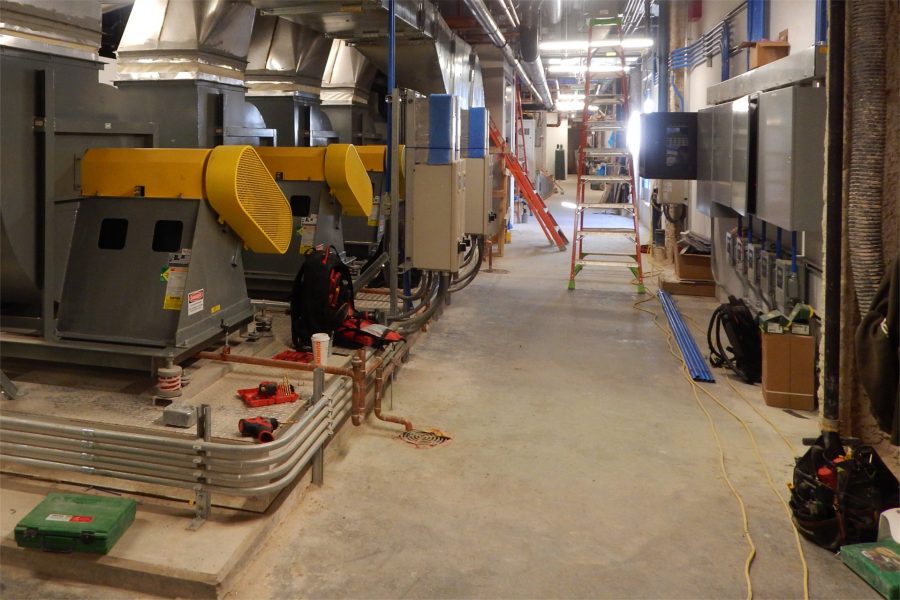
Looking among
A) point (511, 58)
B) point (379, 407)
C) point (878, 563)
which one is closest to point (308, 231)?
point (379, 407)

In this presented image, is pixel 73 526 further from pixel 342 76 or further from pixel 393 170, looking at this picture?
pixel 342 76

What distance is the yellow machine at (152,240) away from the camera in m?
3.09

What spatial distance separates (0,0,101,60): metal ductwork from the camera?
279cm

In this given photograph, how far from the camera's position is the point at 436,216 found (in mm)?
4703

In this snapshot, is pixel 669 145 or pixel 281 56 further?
pixel 669 145

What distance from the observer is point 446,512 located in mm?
2693

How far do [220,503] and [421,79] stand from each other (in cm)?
562

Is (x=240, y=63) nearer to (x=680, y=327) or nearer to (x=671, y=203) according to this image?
(x=680, y=327)

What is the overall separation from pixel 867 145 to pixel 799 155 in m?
1.04

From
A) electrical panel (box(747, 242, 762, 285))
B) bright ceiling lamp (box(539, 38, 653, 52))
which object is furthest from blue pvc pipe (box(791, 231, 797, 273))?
bright ceiling lamp (box(539, 38, 653, 52))

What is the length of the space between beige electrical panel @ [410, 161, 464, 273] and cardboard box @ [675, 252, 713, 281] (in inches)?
126

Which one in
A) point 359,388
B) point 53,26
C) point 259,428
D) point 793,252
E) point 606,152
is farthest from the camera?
point 606,152

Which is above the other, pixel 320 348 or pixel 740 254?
pixel 740 254

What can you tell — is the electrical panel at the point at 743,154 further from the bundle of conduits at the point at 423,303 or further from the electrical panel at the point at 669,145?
the bundle of conduits at the point at 423,303
